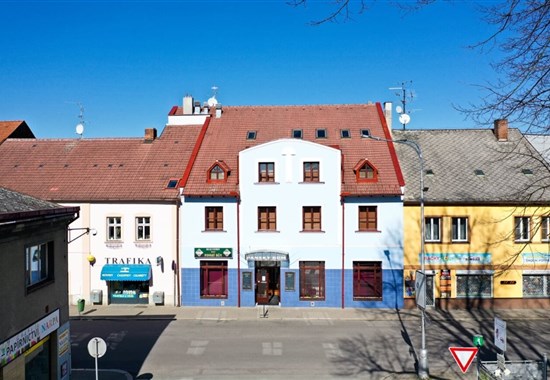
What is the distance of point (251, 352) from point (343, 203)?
10260 millimetres

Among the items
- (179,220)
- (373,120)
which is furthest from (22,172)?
(373,120)

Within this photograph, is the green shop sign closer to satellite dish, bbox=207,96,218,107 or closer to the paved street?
the paved street

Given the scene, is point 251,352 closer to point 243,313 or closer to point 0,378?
point 243,313

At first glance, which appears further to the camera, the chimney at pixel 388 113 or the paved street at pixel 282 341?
the chimney at pixel 388 113

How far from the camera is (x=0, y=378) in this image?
11.1 m

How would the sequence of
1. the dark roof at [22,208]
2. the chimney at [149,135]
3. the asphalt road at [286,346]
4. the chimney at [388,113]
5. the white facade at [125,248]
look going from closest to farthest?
the dark roof at [22,208], the asphalt road at [286,346], the white facade at [125,248], the chimney at [149,135], the chimney at [388,113]

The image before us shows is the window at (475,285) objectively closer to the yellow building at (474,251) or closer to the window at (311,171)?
the yellow building at (474,251)

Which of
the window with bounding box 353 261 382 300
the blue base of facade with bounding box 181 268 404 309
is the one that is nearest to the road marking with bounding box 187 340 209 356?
the blue base of facade with bounding box 181 268 404 309

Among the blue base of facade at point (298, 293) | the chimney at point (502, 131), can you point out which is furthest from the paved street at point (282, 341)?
the chimney at point (502, 131)

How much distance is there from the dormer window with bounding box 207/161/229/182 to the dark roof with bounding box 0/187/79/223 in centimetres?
1190

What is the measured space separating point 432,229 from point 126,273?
57.9ft

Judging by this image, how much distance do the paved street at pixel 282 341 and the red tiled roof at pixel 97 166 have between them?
7001 mm

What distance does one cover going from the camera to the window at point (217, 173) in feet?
87.2

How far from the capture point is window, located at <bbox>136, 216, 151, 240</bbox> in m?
26.5
